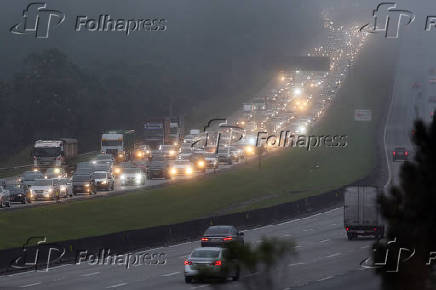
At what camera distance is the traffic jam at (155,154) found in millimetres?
60594

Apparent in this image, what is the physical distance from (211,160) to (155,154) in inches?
213

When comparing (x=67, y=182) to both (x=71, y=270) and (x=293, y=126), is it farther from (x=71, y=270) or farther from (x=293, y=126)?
(x=293, y=126)

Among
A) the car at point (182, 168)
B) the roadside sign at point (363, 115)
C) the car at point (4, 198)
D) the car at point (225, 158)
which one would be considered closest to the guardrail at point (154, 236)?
the car at point (4, 198)

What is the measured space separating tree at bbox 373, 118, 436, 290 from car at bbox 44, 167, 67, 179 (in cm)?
5428

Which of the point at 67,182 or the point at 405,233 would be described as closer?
the point at 405,233

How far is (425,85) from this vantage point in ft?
461

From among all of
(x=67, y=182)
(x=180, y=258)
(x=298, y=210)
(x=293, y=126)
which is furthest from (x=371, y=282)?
(x=293, y=126)

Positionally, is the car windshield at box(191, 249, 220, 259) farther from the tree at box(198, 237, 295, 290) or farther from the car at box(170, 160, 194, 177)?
the car at box(170, 160, 194, 177)

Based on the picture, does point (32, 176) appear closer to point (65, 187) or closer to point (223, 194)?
point (65, 187)

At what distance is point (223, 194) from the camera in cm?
7006

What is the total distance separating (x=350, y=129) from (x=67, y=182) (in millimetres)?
64411

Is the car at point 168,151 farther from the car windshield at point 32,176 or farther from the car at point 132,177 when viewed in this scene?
the car windshield at point 32,176

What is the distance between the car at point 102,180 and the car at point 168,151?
1903 centimetres

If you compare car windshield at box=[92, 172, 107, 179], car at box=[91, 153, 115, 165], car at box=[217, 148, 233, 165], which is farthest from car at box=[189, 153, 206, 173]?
car windshield at box=[92, 172, 107, 179]
